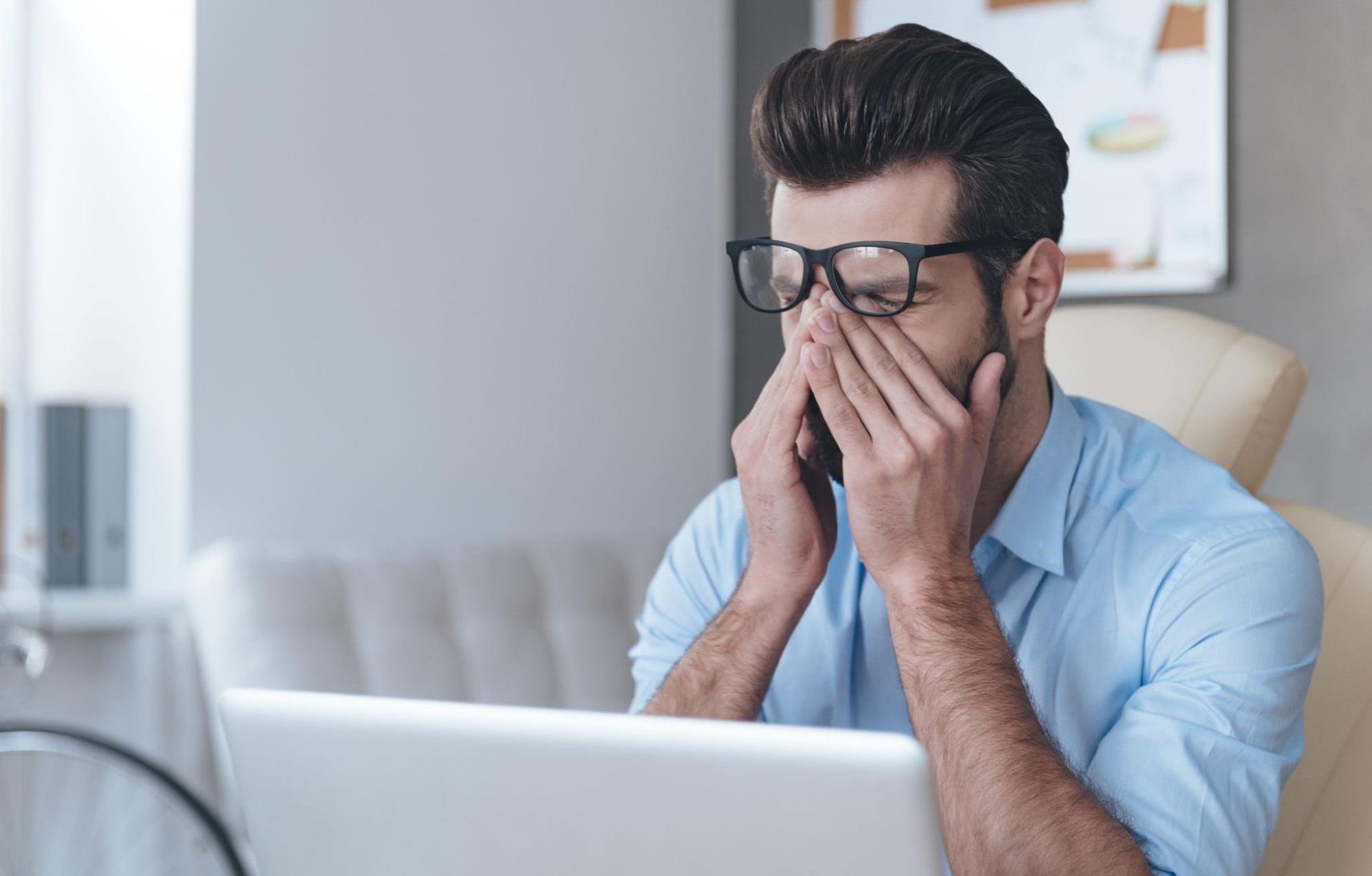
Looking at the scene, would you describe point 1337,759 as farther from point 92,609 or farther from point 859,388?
point 92,609

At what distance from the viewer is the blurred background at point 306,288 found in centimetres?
233

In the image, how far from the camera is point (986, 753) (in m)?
0.96

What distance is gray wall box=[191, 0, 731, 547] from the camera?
2.39 metres

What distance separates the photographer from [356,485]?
8.37 ft

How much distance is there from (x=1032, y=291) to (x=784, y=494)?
1.03ft

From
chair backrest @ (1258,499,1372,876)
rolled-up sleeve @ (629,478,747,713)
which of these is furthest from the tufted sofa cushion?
chair backrest @ (1258,499,1372,876)

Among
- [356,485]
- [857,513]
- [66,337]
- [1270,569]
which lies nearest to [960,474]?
[857,513]

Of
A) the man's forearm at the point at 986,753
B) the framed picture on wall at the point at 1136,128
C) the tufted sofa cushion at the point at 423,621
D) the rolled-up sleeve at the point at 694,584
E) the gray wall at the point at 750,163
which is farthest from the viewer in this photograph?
the gray wall at the point at 750,163

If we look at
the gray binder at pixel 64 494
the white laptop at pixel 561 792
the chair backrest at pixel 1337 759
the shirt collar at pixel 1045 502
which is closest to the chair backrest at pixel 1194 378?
the chair backrest at pixel 1337 759

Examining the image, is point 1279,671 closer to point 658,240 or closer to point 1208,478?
point 1208,478

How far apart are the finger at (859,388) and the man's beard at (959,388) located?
0.15ft

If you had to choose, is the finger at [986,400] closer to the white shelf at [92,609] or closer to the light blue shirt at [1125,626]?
the light blue shirt at [1125,626]

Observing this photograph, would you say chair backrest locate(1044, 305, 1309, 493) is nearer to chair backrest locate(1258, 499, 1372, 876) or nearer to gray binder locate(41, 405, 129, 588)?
chair backrest locate(1258, 499, 1372, 876)

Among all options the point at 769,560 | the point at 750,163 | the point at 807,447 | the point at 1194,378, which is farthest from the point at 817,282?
the point at 750,163
